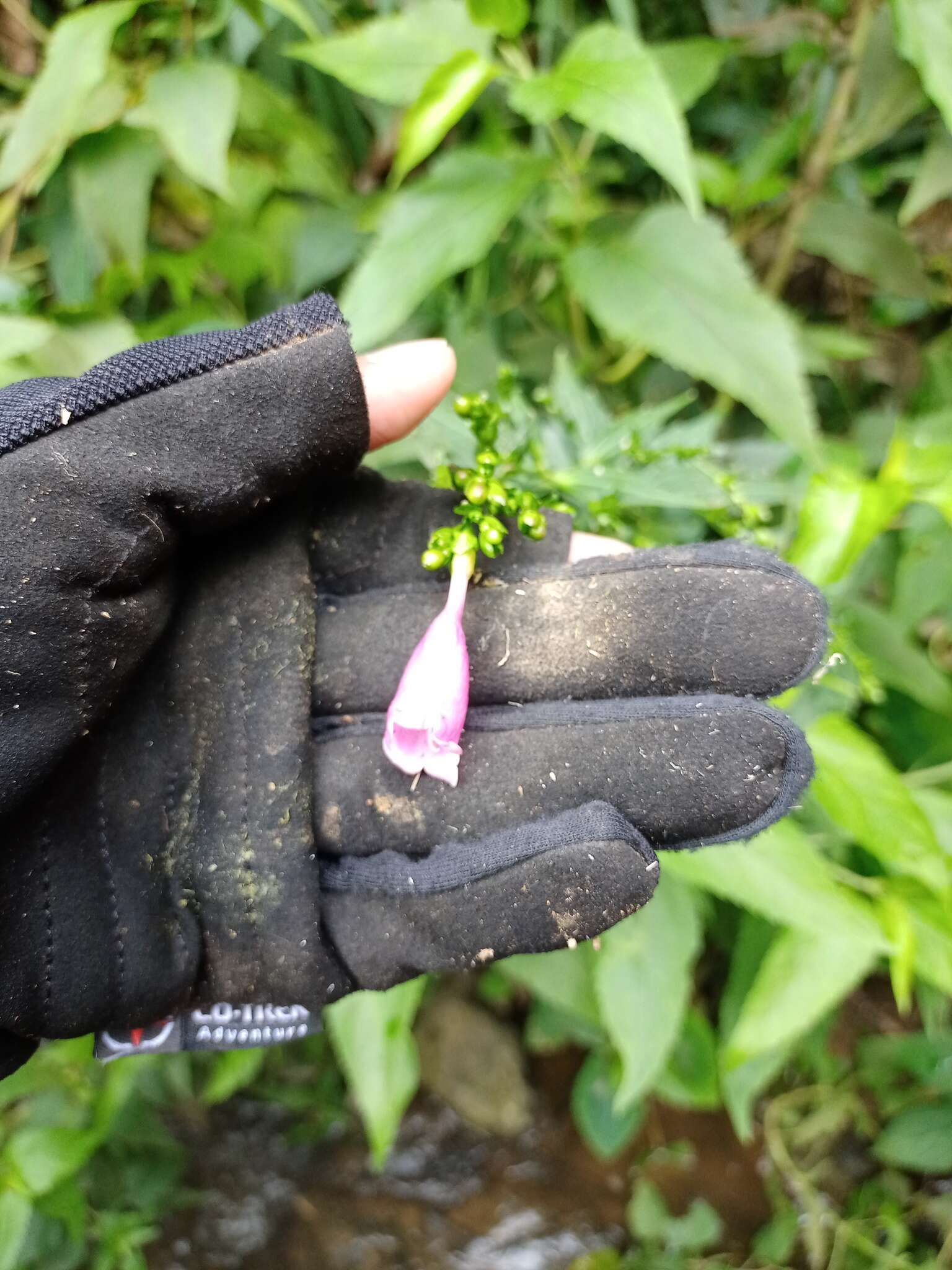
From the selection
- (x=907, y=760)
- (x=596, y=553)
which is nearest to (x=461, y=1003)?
(x=907, y=760)

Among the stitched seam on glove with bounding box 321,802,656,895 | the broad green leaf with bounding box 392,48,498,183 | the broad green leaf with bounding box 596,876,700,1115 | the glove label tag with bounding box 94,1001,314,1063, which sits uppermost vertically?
the broad green leaf with bounding box 392,48,498,183

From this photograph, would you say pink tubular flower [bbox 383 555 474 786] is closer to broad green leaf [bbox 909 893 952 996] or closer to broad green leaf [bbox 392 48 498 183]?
broad green leaf [bbox 392 48 498 183]

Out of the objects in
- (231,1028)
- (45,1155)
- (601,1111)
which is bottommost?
(601,1111)

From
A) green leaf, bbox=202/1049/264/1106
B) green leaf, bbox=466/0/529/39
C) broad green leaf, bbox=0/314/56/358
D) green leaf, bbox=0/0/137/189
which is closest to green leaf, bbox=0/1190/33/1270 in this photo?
green leaf, bbox=202/1049/264/1106

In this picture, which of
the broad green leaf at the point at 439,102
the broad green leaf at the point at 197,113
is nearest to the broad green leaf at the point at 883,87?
the broad green leaf at the point at 439,102

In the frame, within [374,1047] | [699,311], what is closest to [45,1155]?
[374,1047]

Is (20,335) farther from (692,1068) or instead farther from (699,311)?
(692,1068)
